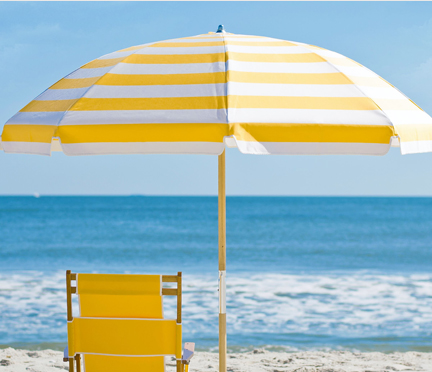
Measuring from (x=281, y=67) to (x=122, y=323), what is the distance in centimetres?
142

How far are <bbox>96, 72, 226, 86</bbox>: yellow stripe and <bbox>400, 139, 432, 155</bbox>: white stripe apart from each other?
0.77 metres

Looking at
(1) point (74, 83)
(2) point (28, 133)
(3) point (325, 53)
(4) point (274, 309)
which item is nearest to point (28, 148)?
(2) point (28, 133)

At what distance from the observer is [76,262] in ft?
62.5

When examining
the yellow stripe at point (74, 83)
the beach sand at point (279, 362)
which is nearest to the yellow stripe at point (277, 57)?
the yellow stripe at point (74, 83)

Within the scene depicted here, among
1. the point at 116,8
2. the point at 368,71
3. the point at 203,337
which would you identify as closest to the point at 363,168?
the point at 116,8

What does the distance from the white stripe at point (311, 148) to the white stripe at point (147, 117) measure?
0.48 feet

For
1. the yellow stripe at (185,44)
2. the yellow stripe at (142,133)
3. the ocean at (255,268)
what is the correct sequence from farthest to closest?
the ocean at (255,268)
the yellow stripe at (185,44)
the yellow stripe at (142,133)

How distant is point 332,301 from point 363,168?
3584 cm

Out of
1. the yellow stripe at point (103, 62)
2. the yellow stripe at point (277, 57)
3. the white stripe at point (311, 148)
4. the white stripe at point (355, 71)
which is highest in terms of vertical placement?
the yellow stripe at point (103, 62)

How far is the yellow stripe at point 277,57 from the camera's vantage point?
8.03 feet

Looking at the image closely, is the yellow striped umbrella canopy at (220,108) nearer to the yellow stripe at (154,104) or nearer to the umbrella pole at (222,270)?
the yellow stripe at (154,104)

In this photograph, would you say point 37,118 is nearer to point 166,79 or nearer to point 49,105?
point 49,105

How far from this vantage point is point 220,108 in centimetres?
211

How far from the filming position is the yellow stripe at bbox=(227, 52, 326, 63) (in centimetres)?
245
